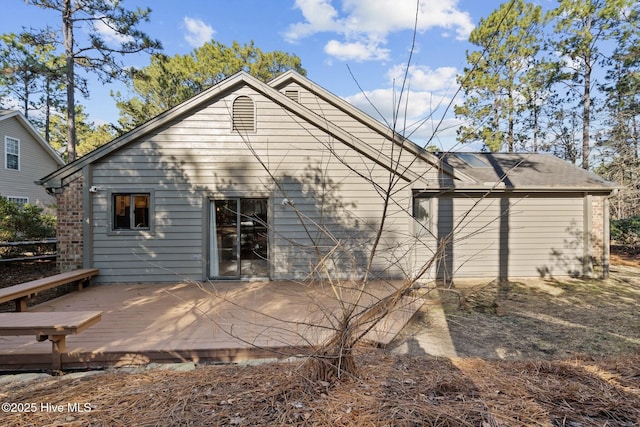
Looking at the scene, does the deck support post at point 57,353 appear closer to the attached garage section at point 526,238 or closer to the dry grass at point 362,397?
the dry grass at point 362,397

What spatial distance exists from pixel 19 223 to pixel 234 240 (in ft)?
24.2

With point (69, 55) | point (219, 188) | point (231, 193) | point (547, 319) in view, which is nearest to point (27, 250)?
point (69, 55)

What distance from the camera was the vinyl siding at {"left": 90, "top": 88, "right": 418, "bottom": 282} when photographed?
677 centimetres

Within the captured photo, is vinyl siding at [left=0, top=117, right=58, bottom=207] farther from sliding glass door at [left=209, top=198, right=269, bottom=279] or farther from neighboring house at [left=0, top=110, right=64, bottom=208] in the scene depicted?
sliding glass door at [left=209, top=198, right=269, bottom=279]

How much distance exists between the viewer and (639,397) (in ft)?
6.70

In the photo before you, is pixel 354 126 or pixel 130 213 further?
pixel 354 126

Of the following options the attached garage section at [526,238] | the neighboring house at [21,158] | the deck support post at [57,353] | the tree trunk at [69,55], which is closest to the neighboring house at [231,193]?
the attached garage section at [526,238]

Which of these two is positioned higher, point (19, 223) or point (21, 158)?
point (21, 158)

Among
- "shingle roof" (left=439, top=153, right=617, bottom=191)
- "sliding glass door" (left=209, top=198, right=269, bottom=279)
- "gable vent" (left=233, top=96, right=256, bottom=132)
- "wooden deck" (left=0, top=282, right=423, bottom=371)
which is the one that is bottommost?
"wooden deck" (left=0, top=282, right=423, bottom=371)

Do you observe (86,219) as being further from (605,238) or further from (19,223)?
(605,238)

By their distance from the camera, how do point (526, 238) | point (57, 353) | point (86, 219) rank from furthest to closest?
point (526, 238) → point (86, 219) → point (57, 353)

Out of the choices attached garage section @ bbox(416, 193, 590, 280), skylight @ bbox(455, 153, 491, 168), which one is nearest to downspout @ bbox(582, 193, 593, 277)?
attached garage section @ bbox(416, 193, 590, 280)

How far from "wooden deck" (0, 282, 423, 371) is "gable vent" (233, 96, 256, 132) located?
376 centimetres

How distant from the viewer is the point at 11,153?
14.6m
